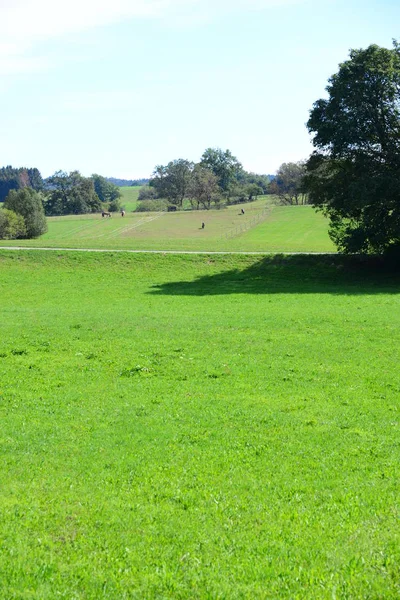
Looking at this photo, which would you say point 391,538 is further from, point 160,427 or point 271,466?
point 160,427

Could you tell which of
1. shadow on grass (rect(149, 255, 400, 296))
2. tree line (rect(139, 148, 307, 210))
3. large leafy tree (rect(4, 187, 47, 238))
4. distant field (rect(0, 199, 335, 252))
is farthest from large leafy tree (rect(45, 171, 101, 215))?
shadow on grass (rect(149, 255, 400, 296))

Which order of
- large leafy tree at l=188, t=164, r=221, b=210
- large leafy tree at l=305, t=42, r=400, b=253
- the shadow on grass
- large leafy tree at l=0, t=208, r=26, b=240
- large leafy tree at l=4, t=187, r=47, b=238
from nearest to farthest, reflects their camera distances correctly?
the shadow on grass < large leafy tree at l=305, t=42, r=400, b=253 < large leafy tree at l=0, t=208, r=26, b=240 < large leafy tree at l=4, t=187, r=47, b=238 < large leafy tree at l=188, t=164, r=221, b=210

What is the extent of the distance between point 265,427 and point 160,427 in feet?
6.98

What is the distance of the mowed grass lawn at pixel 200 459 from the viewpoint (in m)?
6.65

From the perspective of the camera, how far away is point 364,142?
41156mm

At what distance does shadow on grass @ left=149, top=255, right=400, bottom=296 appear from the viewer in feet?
122

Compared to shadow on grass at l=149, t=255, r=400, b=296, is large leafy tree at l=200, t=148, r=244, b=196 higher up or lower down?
higher up

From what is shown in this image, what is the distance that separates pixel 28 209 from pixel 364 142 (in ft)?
208

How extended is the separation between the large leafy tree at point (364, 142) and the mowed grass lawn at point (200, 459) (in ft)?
60.8

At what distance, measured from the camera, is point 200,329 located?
2231 centimetres

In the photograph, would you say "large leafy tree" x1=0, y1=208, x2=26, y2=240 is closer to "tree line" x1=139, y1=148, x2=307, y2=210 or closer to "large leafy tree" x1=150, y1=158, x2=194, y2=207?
"tree line" x1=139, y1=148, x2=307, y2=210

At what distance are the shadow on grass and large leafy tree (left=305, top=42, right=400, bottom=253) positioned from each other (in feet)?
7.04

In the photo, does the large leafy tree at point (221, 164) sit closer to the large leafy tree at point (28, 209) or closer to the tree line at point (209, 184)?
the tree line at point (209, 184)

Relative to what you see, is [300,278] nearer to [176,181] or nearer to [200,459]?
[200,459]
